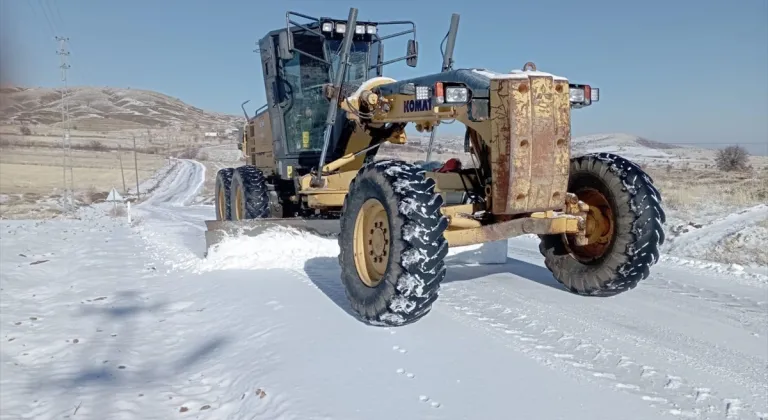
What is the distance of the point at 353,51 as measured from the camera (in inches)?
333

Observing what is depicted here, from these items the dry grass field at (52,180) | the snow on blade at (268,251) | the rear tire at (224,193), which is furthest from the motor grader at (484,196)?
the dry grass field at (52,180)

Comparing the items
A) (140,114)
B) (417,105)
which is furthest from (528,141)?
(140,114)

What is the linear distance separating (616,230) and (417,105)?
7.01ft

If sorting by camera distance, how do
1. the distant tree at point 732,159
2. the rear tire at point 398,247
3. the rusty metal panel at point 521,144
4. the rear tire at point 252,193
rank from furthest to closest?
the distant tree at point 732,159 < the rear tire at point 252,193 < the rusty metal panel at point 521,144 < the rear tire at point 398,247

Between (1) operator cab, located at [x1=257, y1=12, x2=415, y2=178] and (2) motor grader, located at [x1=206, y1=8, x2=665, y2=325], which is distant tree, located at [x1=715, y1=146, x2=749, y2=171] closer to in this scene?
(1) operator cab, located at [x1=257, y1=12, x2=415, y2=178]

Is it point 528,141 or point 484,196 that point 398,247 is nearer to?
point 528,141

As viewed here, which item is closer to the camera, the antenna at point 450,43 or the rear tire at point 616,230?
the rear tire at point 616,230

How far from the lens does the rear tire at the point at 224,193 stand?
10.9 m

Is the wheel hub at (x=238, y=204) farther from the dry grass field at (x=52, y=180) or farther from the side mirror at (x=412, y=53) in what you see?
the dry grass field at (x=52, y=180)

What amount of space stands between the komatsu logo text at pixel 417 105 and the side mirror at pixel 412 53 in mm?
2254

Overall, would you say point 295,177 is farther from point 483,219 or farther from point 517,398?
point 517,398

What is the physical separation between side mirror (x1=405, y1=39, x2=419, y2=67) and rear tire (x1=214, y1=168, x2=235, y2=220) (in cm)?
402

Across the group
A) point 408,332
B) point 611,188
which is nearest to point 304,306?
point 408,332

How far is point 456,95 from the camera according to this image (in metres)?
4.75
